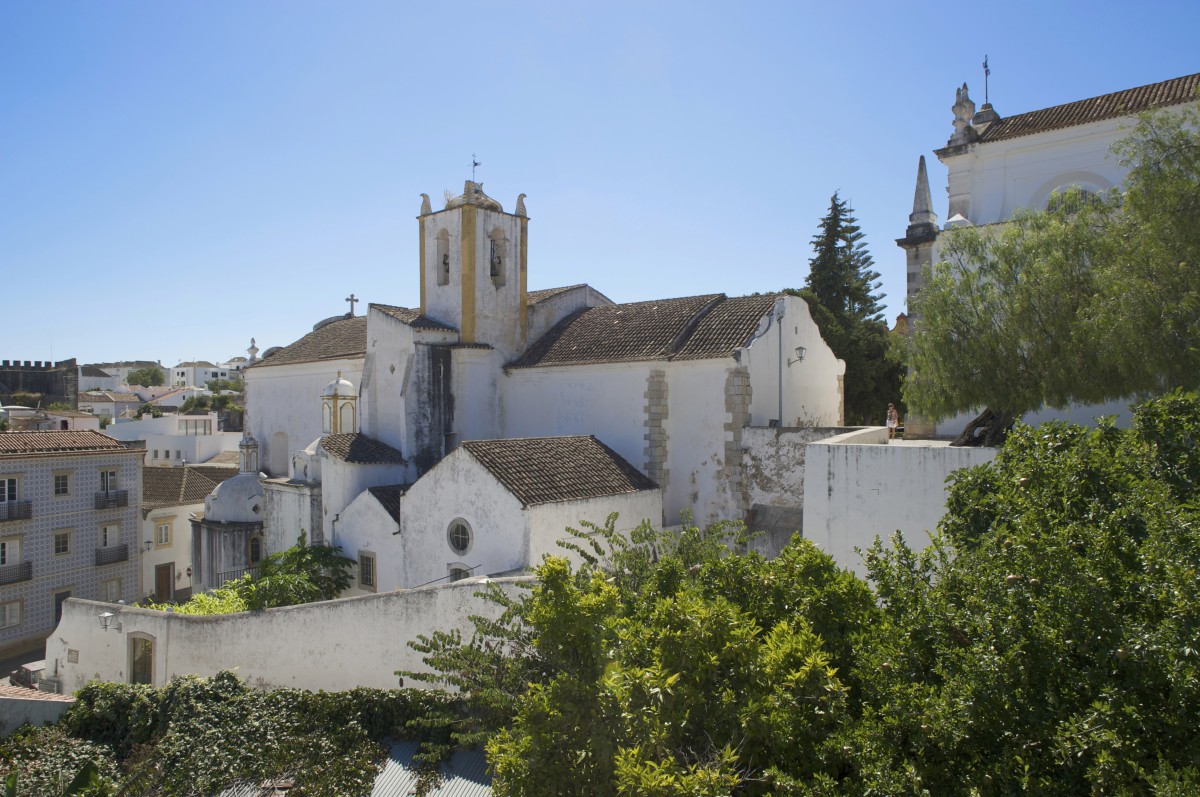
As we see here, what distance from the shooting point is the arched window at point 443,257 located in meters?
22.5

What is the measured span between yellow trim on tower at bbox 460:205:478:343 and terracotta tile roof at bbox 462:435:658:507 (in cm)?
495

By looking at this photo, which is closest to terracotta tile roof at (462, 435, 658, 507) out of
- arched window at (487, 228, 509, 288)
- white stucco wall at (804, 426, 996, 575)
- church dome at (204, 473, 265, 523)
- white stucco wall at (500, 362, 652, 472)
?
white stucco wall at (500, 362, 652, 472)

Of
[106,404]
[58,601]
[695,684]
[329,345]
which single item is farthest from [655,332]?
[106,404]

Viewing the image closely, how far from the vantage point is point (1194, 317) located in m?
9.64

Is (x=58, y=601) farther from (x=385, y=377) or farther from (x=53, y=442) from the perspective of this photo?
(x=385, y=377)

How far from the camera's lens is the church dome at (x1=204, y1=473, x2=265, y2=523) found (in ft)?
75.6

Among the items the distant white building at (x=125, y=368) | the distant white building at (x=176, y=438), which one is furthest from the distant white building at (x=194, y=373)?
the distant white building at (x=176, y=438)

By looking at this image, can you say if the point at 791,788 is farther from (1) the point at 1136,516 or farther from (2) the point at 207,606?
(2) the point at 207,606

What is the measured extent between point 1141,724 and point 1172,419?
330cm

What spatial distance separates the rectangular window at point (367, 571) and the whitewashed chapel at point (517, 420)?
5cm

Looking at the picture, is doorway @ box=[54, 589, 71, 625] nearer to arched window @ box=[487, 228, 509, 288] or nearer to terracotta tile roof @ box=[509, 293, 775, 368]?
terracotta tile roof @ box=[509, 293, 775, 368]

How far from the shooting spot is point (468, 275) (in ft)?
70.7

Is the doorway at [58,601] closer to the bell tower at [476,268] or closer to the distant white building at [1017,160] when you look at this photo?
the bell tower at [476,268]

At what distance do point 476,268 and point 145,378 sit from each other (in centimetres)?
9696
